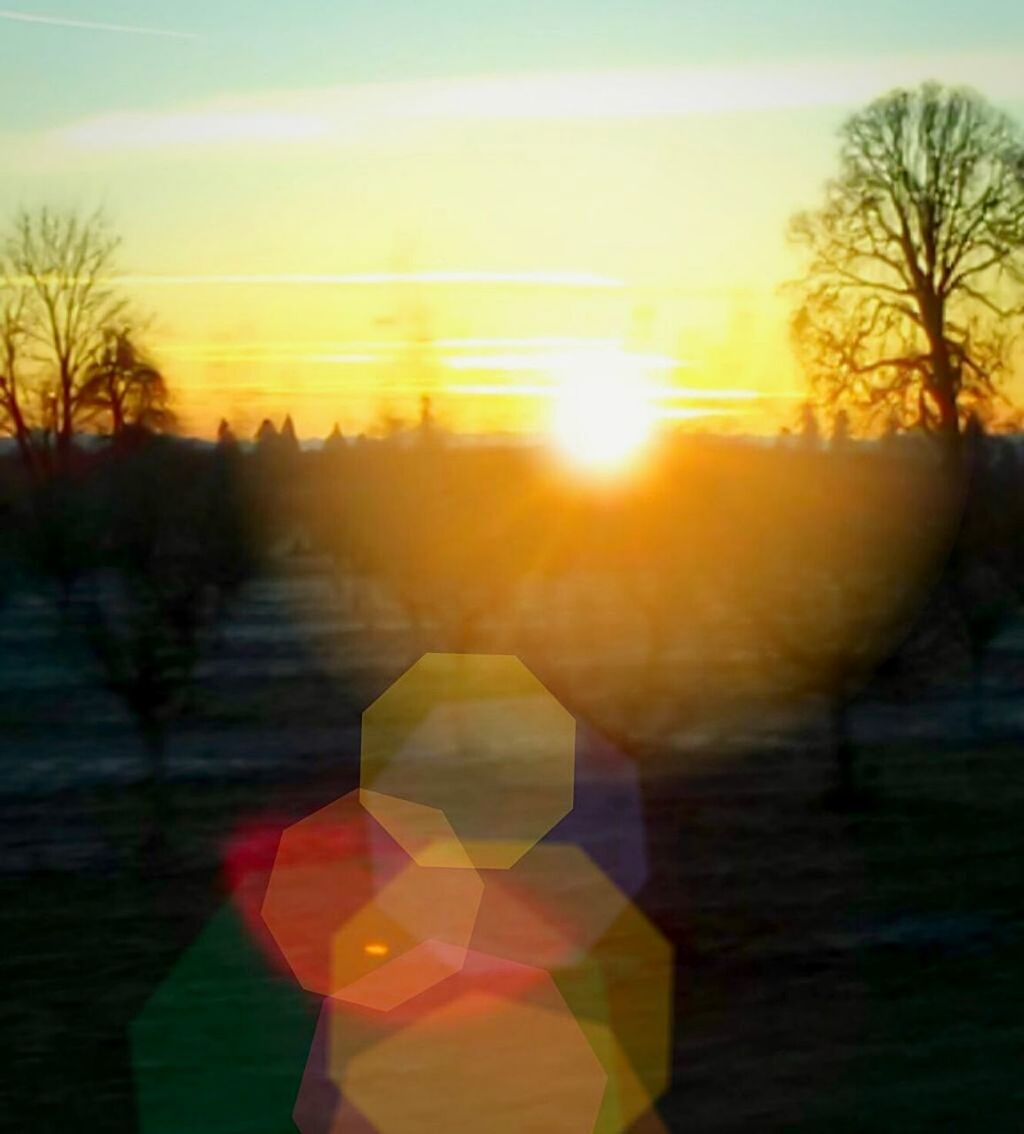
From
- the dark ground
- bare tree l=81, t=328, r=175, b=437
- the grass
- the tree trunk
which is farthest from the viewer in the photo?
bare tree l=81, t=328, r=175, b=437

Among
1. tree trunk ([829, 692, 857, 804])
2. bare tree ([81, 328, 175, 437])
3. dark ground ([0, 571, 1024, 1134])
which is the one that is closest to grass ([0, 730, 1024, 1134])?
dark ground ([0, 571, 1024, 1134])

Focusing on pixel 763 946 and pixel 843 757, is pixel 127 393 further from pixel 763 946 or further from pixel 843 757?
pixel 763 946

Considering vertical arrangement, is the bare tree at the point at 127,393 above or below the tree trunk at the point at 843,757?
above

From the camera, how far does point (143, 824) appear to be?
18.4 meters

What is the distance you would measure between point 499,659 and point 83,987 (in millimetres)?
18018

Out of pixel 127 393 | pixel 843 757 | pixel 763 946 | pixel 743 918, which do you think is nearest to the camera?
pixel 763 946

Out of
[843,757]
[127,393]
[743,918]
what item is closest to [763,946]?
[743,918]

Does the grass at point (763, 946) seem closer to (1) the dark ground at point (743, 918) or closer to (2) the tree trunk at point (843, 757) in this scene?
(1) the dark ground at point (743, 918)

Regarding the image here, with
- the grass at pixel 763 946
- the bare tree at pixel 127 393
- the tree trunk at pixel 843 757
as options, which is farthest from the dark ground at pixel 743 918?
the bare tree at pixel 127 393

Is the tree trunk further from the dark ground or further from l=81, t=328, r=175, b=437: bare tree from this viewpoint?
l=81, t=328, r=175, b=437: bare tree

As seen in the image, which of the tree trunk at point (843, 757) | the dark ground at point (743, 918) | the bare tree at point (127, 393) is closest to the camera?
the dark ground at point (743, 918)

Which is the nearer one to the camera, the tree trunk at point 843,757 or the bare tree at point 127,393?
the tree trunk at point 843,757

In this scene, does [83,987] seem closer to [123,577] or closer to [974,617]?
[123,577]

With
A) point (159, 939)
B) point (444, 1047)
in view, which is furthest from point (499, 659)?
point (444, 1047)
